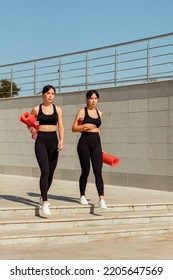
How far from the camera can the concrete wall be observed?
14492mm

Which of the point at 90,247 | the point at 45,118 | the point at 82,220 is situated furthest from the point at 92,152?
the point at 90,247

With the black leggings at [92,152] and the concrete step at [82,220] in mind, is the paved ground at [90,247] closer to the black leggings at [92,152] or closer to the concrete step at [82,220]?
the concrete step at [82,220]

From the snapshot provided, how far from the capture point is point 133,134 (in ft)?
50.2

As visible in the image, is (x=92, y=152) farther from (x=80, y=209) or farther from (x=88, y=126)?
(x=80, y=209)

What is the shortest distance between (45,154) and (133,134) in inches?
239

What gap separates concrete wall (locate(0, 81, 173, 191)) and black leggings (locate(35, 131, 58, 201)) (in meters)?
5.24

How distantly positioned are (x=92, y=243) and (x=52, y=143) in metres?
1.81

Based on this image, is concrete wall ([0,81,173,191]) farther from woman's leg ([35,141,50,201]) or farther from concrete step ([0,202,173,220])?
woman's leg ([35,141,50,201])

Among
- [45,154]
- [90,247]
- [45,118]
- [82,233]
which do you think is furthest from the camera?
[45,118]

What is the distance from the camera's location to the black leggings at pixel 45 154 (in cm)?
949

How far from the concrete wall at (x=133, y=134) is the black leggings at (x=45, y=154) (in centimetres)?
524

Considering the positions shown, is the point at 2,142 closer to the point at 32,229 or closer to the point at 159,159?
the point at 159,159

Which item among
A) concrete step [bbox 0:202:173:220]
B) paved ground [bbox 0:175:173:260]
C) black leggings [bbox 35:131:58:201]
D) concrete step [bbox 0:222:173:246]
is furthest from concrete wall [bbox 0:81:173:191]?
black leggings [bbox 35:131:58:201]
